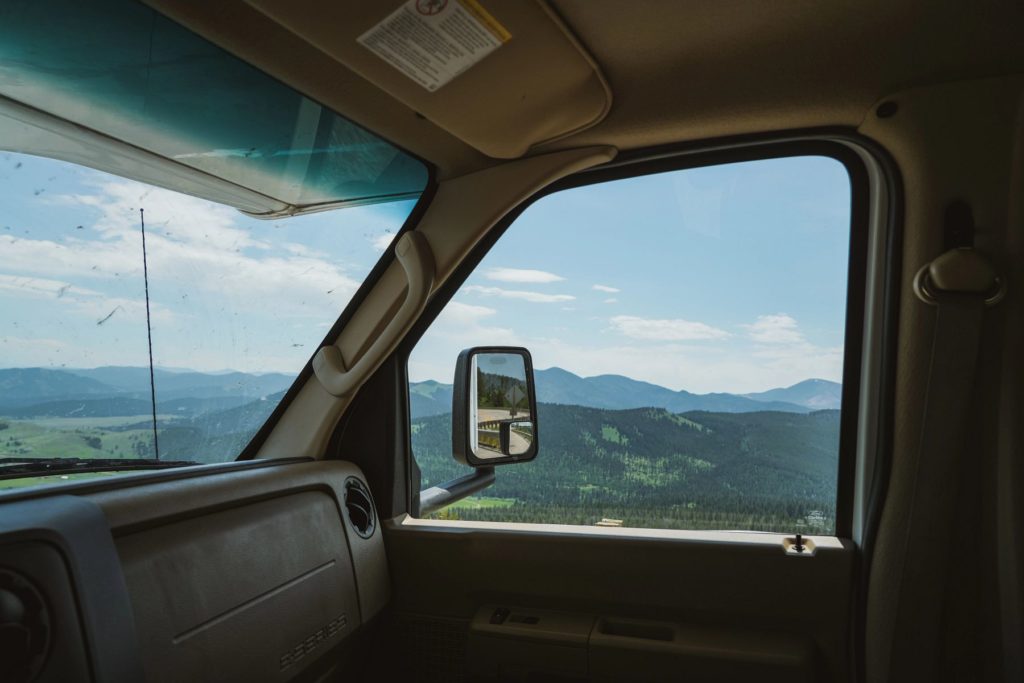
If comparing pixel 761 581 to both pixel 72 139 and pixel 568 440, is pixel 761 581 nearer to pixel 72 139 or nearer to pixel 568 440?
pixel 568 440

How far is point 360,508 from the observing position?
2.50m

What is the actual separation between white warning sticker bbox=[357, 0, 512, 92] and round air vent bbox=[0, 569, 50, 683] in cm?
144

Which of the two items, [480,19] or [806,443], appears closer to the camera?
[480,19]

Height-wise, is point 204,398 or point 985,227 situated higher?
point 985,227

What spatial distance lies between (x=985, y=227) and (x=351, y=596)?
2.36 meters

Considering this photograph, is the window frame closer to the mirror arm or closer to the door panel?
the door panel

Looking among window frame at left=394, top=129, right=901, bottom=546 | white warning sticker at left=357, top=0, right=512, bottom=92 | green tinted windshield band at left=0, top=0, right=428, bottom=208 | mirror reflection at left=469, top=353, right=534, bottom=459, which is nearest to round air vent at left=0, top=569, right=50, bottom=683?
green tinted windshield band at left=0, top=0, right=428, bottom=208

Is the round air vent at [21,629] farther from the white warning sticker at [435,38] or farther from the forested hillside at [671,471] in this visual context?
the forested hillside at [671,471]

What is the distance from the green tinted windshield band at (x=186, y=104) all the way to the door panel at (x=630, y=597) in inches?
55.7

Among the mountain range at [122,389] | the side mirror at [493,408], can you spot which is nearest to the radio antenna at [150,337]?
the mountain range at [122,389]

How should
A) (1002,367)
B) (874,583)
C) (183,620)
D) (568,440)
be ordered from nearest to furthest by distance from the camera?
1. (183,620)
2. (1002,367)
3. (874,583)
4. (568,440)

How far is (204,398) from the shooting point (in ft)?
7.20

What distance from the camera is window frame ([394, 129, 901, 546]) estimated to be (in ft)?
6.91

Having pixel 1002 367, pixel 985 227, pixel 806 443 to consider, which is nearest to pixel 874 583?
pixel 806 443
